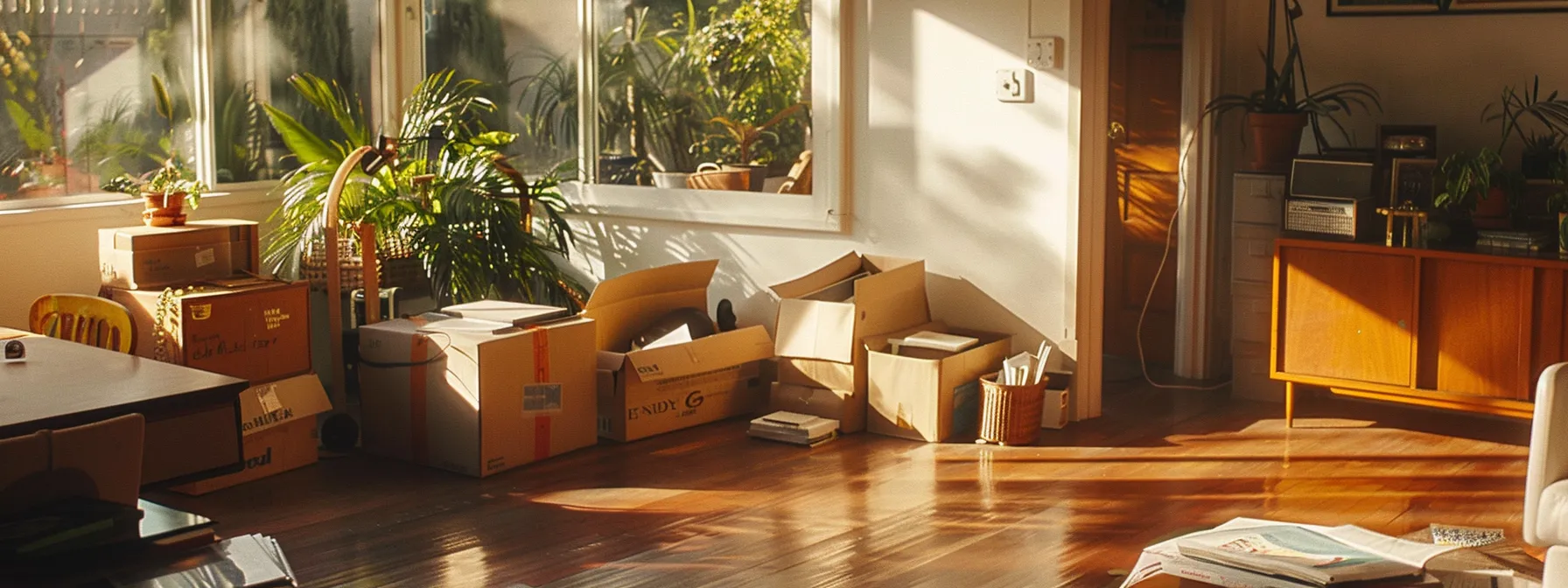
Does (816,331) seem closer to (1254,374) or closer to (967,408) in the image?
(967,408)

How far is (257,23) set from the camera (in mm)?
6121

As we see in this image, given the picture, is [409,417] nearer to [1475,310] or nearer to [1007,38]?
[1007,38]

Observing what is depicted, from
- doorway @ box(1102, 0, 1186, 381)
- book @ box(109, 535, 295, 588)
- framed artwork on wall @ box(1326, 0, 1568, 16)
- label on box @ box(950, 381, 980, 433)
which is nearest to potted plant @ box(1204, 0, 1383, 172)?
framed artwork on wall @ box(1326, 0, 1568, 16)

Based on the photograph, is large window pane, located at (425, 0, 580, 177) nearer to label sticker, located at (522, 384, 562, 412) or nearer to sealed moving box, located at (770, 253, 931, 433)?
sealed moving box, located at (770, 253, 931, 433)

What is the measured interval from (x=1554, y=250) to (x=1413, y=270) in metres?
0.43

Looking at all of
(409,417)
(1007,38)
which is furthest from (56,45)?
(1007,38)

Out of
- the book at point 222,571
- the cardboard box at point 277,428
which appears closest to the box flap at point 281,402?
the cardboard box at point 277,428

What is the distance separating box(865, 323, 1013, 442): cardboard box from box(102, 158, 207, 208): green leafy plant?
234cm

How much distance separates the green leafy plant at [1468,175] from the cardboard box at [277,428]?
3.71 m

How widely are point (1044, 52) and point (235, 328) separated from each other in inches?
110

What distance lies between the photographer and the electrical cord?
625 cm

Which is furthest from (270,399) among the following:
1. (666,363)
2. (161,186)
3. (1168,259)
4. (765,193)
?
(1168,259)

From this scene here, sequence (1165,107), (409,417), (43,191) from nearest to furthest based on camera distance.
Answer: (409,417)
(43,191)
(1165,107)

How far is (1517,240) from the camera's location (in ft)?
16.6
